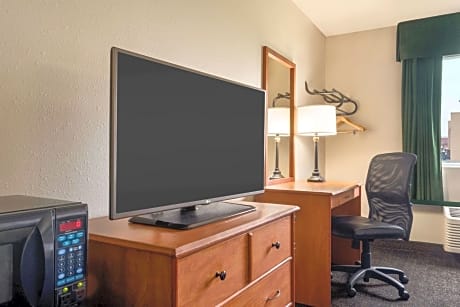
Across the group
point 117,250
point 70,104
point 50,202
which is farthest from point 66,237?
point 70,104

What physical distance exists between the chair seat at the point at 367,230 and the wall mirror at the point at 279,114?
0.61 meters

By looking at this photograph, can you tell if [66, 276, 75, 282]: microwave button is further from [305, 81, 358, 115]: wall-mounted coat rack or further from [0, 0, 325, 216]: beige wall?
[305, 81, 358, 115]: wall-mounted coat rack

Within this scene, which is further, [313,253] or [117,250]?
[313,253]

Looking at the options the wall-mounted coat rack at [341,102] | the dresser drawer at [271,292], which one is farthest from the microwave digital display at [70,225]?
the wall-mounted coat rack at [341,102]

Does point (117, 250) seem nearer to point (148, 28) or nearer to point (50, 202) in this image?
point (50, 202)

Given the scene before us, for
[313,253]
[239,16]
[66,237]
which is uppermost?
[239,16]

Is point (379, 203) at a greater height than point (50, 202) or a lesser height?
lesser

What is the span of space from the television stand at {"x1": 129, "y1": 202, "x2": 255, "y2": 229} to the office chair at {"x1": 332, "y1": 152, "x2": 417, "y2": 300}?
1300 mm

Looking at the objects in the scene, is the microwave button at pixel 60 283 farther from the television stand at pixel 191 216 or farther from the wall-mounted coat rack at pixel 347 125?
the wall-mounted coat rack at pixel 347 125

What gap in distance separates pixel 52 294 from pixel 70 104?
0.77 meters

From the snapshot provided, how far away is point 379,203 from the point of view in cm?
305

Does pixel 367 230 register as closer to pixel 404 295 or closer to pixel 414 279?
pixel 404 295

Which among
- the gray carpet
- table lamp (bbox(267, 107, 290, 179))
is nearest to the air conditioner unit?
the gray carpet

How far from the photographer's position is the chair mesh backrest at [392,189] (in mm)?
2871
